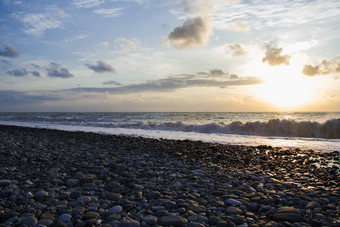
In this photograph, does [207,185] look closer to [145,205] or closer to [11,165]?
[145,205]

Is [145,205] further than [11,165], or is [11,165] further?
[11,165]

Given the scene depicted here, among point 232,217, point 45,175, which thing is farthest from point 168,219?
point 45,175

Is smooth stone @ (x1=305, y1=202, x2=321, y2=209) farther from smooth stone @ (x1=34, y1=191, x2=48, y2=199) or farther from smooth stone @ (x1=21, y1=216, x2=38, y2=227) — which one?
smooth stone @ (x1=34, y1=191, x2=48, y2=199)

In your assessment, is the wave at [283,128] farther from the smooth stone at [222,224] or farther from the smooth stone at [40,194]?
the smooth stone at [40,194]

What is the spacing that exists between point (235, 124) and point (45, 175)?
19.7 meters

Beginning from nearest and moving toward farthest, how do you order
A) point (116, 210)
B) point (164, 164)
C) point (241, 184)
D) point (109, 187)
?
point (116, 210)
point (109, 187)
point (241, 184)
point (164, 164)

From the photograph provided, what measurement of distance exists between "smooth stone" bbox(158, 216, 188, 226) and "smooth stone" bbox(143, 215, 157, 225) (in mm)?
78

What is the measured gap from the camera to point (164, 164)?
773 centimetres

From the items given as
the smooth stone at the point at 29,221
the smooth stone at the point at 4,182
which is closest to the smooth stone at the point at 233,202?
the smooth stone at the point at 29,221

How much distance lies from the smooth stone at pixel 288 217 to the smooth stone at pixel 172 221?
1.48 m

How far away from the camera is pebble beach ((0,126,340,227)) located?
3750 mm

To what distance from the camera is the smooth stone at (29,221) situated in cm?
345

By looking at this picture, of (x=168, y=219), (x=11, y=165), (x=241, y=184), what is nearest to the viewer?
(x=168, y=219)

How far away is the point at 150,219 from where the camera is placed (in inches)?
146
